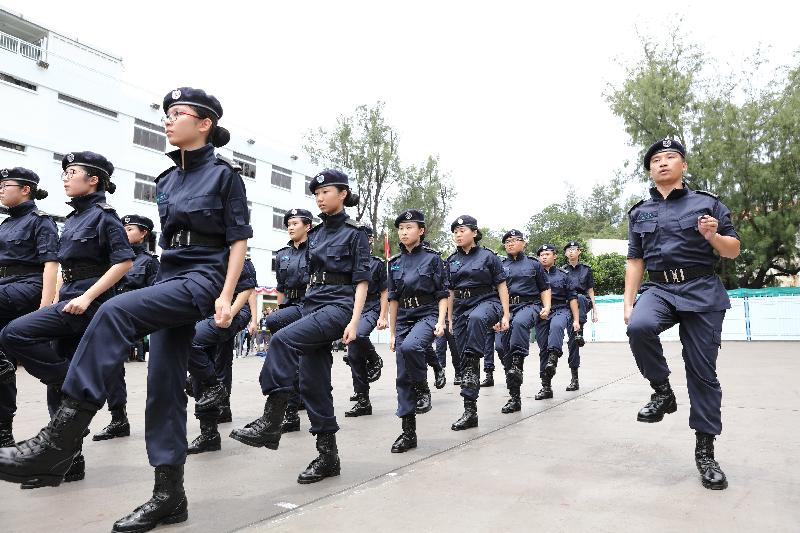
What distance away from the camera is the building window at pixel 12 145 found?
70.5 ft

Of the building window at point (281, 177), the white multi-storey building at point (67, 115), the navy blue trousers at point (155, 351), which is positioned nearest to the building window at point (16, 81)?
the white multi-storey building at point (67, 115)

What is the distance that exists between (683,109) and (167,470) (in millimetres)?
28846

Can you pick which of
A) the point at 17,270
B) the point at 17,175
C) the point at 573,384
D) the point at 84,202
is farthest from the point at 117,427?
the point at 573,384

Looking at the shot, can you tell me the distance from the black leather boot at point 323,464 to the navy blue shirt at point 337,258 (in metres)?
0.92

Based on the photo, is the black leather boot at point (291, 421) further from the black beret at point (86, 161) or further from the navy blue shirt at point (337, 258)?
the black beret at point (86, 161)

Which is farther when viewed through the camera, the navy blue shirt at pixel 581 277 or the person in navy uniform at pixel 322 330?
the navy blue shirt at pixel 581 277

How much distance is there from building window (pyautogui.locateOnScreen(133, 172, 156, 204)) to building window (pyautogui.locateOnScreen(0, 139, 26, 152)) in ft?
16.6

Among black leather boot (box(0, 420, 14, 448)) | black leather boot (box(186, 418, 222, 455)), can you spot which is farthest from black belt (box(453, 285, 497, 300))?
black leather boot (box(0, 420, 14, 448))

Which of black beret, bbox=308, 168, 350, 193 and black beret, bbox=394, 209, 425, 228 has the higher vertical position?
black beret, bbox=308, 168, 350, 193

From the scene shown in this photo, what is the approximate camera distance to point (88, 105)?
2475 centimetres

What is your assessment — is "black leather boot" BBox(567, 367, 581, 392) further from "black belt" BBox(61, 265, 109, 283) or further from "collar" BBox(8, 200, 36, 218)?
"collar" BBox(8, 200, 36, 218)

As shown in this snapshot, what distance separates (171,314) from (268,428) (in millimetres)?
968

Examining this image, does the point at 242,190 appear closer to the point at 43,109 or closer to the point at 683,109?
the point at 43,109

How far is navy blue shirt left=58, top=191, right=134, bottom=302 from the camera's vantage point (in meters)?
4.04
